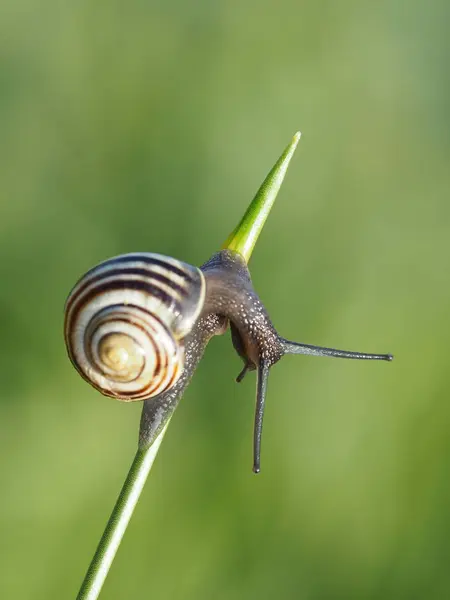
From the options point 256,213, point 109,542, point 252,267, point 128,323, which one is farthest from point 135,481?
point 252,267

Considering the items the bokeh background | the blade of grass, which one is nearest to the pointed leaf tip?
the blade of grass

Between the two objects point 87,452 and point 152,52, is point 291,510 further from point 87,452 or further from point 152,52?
point 152,52

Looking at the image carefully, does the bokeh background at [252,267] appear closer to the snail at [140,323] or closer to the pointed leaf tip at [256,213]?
the snail at [140,323]

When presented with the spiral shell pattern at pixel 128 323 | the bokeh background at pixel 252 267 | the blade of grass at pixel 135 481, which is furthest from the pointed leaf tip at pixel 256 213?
the bokeh background at pixel 252 267

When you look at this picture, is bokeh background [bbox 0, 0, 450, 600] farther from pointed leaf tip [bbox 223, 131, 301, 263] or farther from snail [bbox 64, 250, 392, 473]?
pointed leaf tip [bbox 223, 131, 301, 263]

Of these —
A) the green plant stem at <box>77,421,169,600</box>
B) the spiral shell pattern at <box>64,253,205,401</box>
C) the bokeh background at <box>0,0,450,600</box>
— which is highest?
the bokeh background at <box>0,0,450,600</box>

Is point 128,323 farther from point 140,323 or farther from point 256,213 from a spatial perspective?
point 256,213
